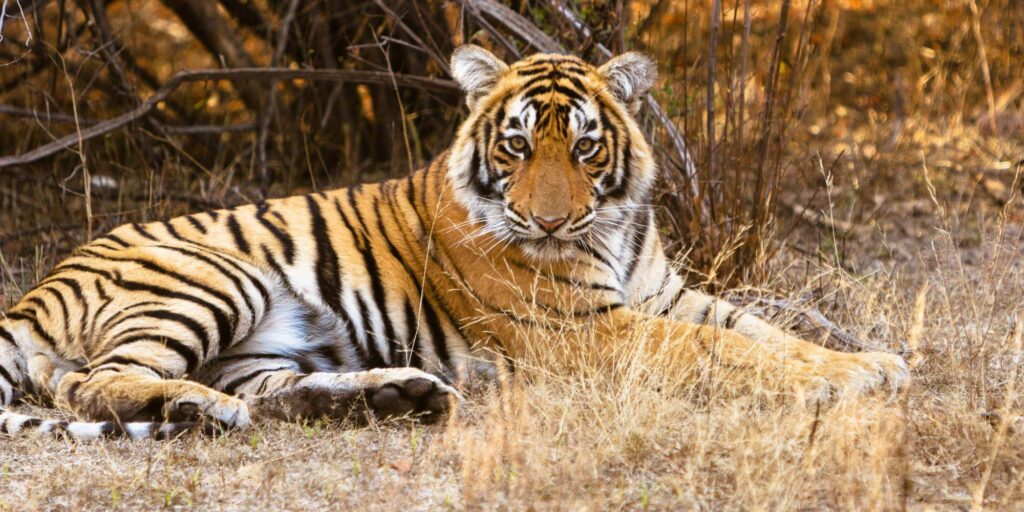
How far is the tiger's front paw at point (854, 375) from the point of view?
11.7 feet

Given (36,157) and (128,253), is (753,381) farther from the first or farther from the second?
(36,157)

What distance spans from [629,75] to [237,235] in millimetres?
1560

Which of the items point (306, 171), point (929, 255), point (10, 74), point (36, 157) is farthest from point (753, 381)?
point (10, 74)

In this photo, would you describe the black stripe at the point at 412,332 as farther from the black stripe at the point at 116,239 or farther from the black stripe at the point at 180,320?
the black stripe at the point at 116,239

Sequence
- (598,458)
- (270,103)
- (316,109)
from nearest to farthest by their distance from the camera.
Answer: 1. (598,458)
2. (270,103)
3. (316,109)

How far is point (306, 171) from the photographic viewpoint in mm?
7445

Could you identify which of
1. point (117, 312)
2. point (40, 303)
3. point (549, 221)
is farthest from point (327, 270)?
point (40, 303)

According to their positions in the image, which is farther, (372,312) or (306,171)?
(306,171)

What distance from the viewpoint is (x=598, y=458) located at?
9.92ft

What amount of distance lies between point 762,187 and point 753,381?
1.35 metres

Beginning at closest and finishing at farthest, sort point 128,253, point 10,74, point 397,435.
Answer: point 397,435, point 128,253, point 10,74

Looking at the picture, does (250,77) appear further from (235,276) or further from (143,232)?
(235,276)

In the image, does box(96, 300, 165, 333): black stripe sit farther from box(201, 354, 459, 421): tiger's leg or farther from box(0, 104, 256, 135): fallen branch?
box(0, 104, 256, 135): fallen branch

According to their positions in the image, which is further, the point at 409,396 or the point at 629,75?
the point at 629,75
